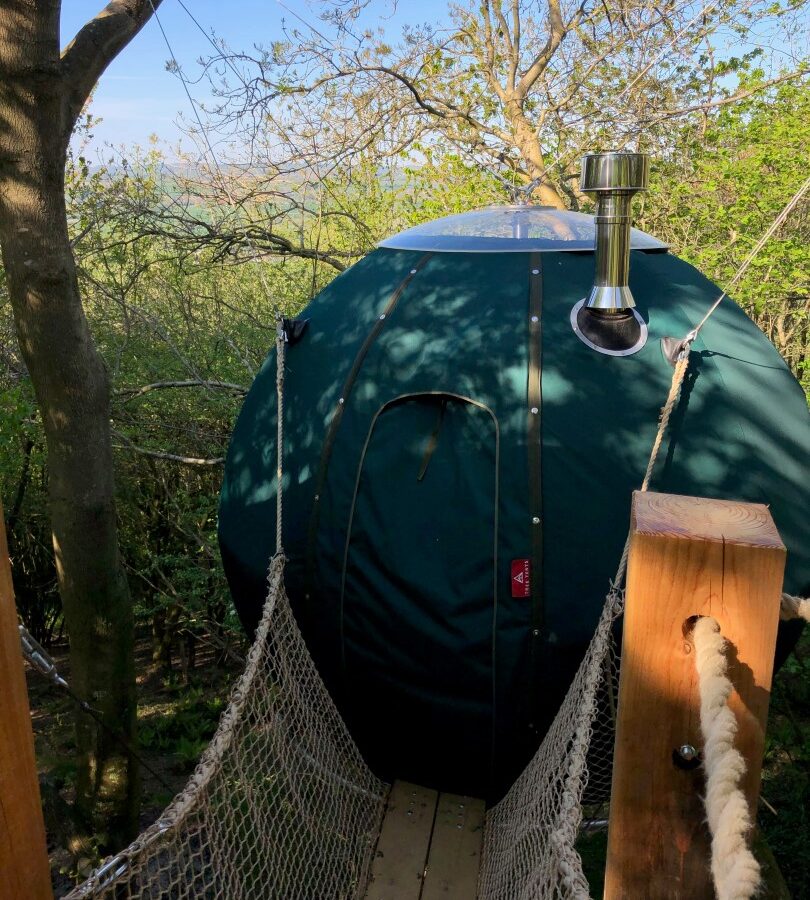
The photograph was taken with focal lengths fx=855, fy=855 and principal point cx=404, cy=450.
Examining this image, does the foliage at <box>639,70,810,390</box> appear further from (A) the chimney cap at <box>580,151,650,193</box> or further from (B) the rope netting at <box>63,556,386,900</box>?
(B) the rope netting at <box>63,556,386,900</box>

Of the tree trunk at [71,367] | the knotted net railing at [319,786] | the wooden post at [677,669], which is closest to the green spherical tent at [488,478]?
the knotted net railing at [319,786]

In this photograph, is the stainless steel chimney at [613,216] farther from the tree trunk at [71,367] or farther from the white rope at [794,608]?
the tree trunk at [71,367]

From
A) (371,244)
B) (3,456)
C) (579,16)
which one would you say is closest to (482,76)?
(579,16)

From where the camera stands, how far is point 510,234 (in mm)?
3293

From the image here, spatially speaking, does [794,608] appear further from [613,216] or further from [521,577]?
[613,216]

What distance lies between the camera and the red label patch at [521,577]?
8.68 feet

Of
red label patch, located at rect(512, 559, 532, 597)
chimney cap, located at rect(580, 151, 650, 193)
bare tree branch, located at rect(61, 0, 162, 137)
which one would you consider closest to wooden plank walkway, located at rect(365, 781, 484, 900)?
red label patch, located at rect(512, 559, 532, 597)

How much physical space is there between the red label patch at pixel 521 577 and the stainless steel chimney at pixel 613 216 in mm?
893

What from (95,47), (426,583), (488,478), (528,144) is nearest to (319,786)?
(426,583)

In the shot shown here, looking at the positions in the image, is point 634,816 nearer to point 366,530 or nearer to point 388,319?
point 366,530

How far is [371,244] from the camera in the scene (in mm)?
7938

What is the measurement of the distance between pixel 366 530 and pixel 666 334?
3.98 feet

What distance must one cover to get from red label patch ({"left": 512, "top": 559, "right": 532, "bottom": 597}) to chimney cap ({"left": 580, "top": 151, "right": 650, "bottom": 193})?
124cm

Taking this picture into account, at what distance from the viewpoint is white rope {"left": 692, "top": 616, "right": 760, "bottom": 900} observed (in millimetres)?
963
